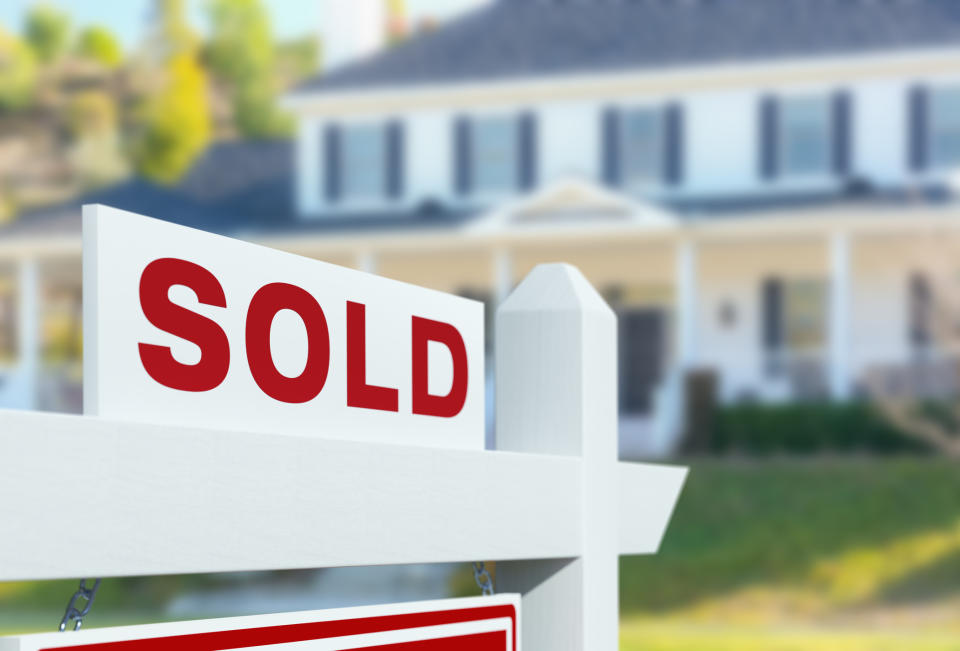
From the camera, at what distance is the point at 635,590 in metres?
18.8

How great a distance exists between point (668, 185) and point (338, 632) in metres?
25.5

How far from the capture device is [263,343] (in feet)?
6.69

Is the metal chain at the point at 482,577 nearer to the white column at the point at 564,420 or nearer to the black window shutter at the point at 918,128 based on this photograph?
the white column at the point at 564,420

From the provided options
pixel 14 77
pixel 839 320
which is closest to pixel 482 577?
pixel 839 320

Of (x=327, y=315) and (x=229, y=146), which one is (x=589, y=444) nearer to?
(x=327, y=315)

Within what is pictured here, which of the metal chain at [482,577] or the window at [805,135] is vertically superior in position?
the window at [805,135]

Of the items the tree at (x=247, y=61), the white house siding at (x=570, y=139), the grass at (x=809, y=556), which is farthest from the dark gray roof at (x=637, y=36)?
the tree at (x=247, y=61)

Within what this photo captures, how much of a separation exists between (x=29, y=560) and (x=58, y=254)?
2708cm

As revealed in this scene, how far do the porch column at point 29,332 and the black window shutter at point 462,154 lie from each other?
7.78m

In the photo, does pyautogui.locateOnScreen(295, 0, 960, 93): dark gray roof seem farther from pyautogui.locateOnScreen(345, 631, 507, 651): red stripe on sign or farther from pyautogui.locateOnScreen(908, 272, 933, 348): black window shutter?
pyautogui.locateOnScreen(345, 631, 507, 651): red stripe on sign

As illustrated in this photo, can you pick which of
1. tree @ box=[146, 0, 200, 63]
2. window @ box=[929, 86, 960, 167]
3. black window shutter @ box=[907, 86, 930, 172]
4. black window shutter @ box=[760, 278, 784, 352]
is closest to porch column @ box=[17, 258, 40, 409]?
black window shutter @ box=[760, 278, 784, 352]

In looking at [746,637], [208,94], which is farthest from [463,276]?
[208,94]

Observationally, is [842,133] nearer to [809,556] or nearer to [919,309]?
[919,309]

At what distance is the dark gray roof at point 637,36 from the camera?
27250 millimetres
